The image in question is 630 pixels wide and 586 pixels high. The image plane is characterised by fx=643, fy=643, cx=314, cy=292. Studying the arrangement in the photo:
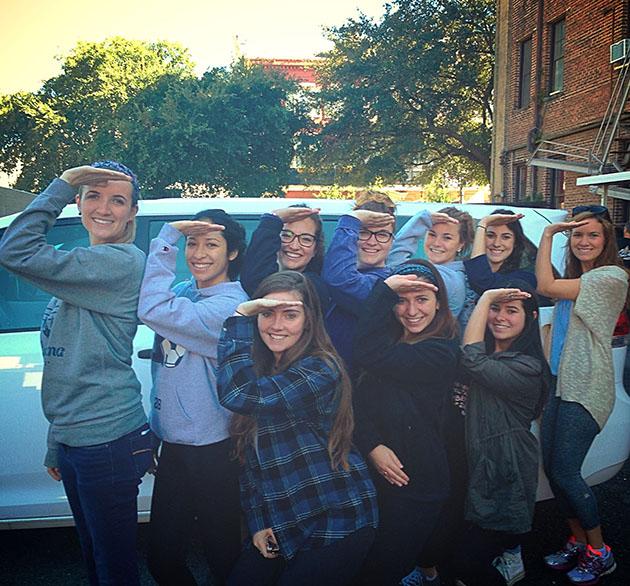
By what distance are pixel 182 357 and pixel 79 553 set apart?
5.25ft

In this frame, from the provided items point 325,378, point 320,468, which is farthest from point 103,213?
point 320,468

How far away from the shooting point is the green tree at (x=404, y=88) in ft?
67.5

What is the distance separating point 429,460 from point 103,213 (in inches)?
56.7

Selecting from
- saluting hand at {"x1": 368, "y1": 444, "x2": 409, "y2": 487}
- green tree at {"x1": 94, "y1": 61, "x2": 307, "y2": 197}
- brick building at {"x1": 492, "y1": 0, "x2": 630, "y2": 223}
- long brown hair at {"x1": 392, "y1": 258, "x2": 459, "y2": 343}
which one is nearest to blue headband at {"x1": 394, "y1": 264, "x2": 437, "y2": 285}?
long brown hair at {"x1": 392, "y1": 258, "x2": 459, "y2": 343}

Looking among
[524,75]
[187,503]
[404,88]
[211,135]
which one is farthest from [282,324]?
[404,88]

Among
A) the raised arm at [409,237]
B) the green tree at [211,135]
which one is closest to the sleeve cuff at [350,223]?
the raised arm at [409,237]

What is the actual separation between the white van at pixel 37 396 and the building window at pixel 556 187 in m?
13.8

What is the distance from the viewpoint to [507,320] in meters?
2.65

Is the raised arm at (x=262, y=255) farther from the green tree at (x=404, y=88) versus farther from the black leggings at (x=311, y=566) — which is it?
the green tree at (x=404, y=88)

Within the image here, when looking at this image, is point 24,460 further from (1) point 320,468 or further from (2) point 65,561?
(1) point 320,468

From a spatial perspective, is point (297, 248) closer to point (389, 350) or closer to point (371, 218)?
point (371, 218)

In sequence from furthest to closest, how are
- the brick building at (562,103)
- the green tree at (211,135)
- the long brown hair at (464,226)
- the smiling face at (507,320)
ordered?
1. the green tree at (211,135)
2. the brick building at (562,103)
3. the long brown hair at (464,226)
4. the smiling face at (507,320)

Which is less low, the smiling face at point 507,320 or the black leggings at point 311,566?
the smiling face at point 507,320

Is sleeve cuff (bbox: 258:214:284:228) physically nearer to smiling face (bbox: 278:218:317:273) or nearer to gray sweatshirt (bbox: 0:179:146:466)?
smiling face (bbox: 278:218:317:273)
